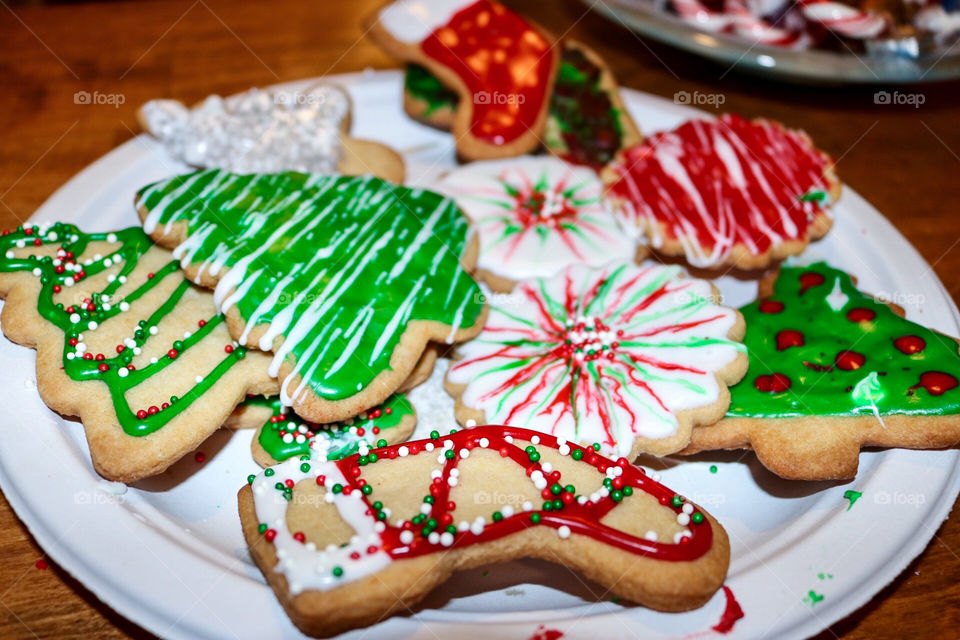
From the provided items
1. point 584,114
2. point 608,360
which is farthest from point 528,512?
point 584,114

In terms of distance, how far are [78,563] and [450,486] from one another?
699 mm

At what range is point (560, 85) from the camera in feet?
9.05

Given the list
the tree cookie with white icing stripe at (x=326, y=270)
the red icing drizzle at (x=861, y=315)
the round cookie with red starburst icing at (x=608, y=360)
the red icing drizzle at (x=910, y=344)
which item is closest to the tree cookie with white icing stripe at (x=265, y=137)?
the tree cookie with white icing stripe at (x=326, y=270)

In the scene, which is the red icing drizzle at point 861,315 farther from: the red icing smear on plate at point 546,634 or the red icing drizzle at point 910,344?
the red icing smear on plate at point 546,634

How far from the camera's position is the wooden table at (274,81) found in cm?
270

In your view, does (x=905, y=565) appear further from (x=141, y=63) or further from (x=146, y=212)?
(x=141, y=63)

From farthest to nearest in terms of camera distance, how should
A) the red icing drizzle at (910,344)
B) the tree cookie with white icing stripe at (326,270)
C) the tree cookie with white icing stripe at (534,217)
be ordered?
1. the tree cookie with white icing stripe at (534,217)
2. the red icing drizzle at (910,344)
3. the tree cookie with white icing stripe at (326,270)

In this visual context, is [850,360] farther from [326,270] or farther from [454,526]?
[326,270]

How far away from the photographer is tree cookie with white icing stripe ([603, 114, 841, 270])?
2.32 metres

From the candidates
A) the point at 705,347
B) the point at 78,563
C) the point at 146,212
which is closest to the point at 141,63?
the point at 146,212

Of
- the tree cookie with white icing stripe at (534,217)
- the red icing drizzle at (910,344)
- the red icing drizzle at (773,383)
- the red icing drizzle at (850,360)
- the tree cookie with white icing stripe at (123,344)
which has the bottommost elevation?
the tree cookie with white icing stripe at (123,344)

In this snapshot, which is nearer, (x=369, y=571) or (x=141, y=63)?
(x=369, y=571)

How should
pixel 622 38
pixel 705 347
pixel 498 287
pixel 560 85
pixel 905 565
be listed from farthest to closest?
pixel 622 38 < pixel 560 85 < pixel 498 287 < pixel 705 347 < pixel 905 565

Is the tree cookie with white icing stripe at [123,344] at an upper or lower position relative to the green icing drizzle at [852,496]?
lower
